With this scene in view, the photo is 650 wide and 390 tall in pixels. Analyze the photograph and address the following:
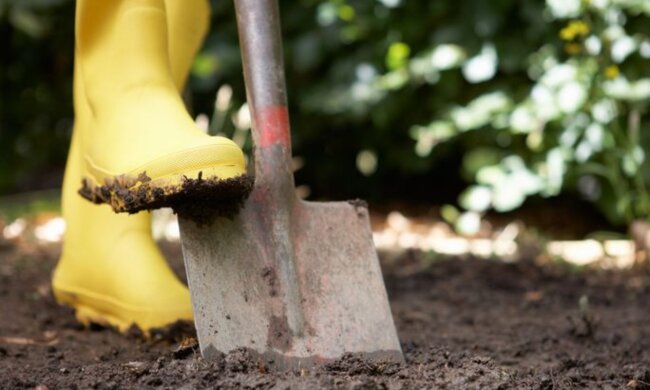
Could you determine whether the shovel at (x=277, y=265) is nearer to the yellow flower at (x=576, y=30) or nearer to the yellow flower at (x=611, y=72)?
the yellow flower at (x=576, y=30)

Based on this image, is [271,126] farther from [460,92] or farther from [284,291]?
[460,92]

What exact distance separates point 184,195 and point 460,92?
2.15 m

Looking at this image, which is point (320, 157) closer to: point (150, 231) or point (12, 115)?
point (12, 115)

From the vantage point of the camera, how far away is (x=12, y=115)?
15.2ft

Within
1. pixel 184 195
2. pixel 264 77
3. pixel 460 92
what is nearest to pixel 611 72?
pixel 460 92

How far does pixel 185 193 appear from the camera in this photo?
149 centimetres

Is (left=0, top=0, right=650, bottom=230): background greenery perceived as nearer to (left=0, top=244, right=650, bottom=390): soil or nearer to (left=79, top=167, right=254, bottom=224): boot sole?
(left=0, top=244, right=650, bottom=390): soil

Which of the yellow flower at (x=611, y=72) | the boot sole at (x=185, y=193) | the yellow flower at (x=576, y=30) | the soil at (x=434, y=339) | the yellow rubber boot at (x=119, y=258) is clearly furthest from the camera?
the yellow flower at (x=611, y=72)

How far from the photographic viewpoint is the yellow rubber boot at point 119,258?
189cm

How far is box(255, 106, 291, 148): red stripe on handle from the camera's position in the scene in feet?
5.35

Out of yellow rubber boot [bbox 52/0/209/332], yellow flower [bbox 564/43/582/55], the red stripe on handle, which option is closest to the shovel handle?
the red stripe on handle

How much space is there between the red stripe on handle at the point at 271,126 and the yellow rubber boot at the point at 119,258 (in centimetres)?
43

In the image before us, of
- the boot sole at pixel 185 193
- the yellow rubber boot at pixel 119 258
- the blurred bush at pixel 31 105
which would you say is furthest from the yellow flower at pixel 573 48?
the blurred bush at pixel 31 105

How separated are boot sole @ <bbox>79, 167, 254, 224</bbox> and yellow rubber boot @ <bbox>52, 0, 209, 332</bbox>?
32 centimetres
